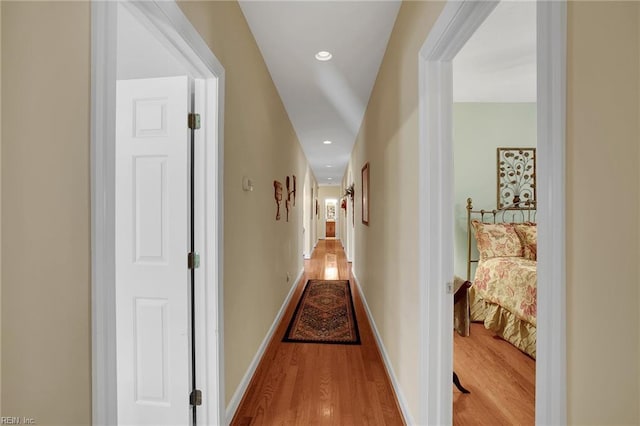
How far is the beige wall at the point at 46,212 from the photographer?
57cm

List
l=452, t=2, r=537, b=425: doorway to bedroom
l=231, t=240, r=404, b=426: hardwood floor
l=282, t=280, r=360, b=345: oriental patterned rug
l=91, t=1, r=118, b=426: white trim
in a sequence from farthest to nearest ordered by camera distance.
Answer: l=282, t=280, r=360, b=345: oriental patterned rug < l=452, t=2, r=537, b=425: doorway to bedroom < l=231, t=240, r=404, b=426: hardwood floor < l=91, t=1, r=118, b=426: white trim

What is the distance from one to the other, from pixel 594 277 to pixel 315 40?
7.61 feet

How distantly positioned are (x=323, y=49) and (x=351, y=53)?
0.82 feet

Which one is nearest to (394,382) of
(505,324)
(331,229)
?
(505,324)

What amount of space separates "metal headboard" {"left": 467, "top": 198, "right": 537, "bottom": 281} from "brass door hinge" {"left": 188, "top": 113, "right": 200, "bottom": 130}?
3.30m

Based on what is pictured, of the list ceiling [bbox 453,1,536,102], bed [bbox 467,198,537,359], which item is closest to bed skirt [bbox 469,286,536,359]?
bed [bbox 467,198,537,359]

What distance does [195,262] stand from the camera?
1.50m

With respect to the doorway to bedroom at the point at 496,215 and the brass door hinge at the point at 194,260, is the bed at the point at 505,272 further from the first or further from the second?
the brass door hinge at the point at 194,260

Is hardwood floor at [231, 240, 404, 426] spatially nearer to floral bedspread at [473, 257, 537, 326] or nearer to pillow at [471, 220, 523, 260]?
floral bedspread at [473, 257, 537, 326]

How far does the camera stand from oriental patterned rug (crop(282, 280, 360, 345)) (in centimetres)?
286

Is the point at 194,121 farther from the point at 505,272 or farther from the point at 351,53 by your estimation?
the point at 505,272

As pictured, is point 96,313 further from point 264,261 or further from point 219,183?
point 264,261

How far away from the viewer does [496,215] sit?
362cm

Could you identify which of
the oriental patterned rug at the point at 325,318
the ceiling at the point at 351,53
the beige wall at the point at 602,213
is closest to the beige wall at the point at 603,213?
the beige wall at the point at 602,213
